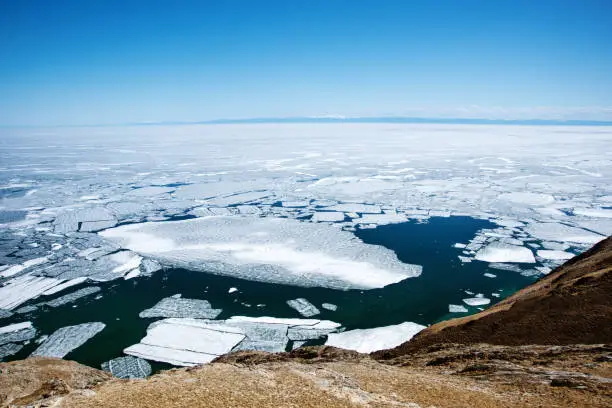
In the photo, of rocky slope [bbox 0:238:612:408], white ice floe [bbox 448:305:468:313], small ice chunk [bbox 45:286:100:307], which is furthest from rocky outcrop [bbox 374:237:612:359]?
small ice chunk [bbox 45:286:100:307]

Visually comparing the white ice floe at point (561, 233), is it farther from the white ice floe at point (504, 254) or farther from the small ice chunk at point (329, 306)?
the small ice chunk at point (329, 306)

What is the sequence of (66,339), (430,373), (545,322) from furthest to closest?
(66,339), (545,322), (430,373)

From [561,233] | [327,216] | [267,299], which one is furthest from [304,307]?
[561,233]

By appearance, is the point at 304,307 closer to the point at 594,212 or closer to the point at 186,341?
the point at 186,341

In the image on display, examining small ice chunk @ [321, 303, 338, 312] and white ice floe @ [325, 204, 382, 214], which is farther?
white ice floe @ [325, 204, 382, 214]

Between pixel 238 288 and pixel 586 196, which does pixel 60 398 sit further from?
pixel 586 196

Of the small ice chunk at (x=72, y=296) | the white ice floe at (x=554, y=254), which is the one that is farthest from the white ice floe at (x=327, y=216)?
the small ice chunk at (x=72, y=296)

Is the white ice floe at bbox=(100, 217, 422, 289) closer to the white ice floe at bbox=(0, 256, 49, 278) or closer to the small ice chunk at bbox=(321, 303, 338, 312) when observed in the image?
the small ice chunk at bbox=(321, 303, 338, 312)
